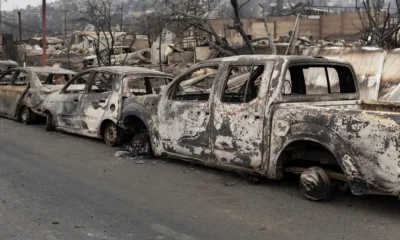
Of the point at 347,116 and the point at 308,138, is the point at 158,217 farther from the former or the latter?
the point at 347,116

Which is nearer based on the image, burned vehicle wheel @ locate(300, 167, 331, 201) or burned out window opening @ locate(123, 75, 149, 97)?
burned vehicle wheel @ locate(300, 167, 331, 201)

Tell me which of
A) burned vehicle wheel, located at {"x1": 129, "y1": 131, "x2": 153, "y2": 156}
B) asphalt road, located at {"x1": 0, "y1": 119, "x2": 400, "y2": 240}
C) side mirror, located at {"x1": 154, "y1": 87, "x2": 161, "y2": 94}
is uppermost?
side mirror, located at {"x1": 154, "y1": 87, "x2": 161, "y2": 94}

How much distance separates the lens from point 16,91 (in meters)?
12.4

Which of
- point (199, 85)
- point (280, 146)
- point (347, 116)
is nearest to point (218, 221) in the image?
point (280, 146)

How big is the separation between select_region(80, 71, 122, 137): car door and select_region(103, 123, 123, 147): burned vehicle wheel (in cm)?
17

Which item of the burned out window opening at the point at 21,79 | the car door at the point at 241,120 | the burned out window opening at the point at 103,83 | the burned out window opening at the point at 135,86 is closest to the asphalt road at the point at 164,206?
the car door at the point at 241,120

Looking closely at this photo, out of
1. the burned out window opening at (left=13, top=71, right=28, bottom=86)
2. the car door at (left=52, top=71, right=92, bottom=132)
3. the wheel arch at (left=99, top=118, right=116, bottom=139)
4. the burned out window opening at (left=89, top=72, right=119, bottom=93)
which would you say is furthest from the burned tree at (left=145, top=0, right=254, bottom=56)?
the wheel arch at (left=99, top=118, right=116, bottom=139)

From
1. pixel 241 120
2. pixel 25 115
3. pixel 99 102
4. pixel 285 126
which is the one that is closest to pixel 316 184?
pixel 285 126

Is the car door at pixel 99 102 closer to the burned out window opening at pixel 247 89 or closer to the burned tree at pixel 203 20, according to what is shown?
the burned out window opening at pixel 247 89

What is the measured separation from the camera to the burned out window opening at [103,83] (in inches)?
371

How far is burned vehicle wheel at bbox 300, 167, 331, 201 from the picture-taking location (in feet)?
18.2

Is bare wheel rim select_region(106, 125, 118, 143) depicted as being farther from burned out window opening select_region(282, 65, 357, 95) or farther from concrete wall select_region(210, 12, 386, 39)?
concrete wall select_region(210, 12, 386, 39)

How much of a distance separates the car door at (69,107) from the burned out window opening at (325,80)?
4706 mm

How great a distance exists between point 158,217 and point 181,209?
0.38 metres
